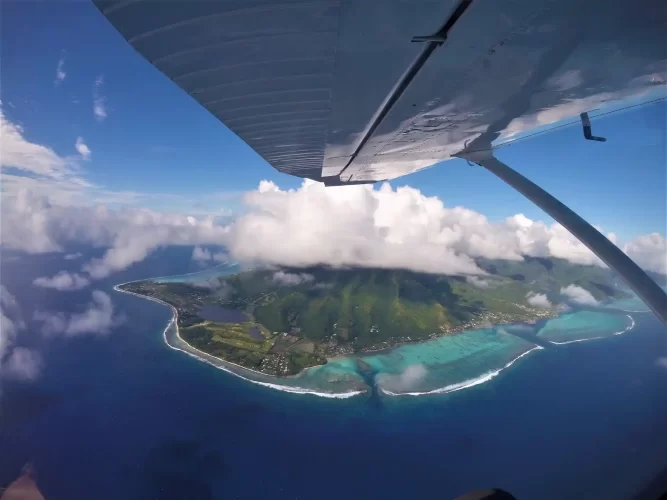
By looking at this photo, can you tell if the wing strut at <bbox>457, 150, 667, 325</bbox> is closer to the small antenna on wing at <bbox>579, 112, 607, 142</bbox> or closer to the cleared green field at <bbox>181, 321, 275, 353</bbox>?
the small antenna on wing at <bbox>579, 112, 607, 142</bbox>

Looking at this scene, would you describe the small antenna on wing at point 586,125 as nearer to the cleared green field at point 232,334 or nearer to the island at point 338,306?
the island at point 338,306

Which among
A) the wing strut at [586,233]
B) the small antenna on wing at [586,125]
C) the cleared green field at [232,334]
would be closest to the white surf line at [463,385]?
the cleared green field at [232,334]

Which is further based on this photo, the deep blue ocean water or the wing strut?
the deep blue ocean water

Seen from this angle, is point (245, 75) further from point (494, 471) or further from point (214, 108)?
point (494, 471)

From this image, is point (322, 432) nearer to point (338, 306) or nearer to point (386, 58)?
point (338, 306)

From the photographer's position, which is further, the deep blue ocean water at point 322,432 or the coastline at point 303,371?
the coastline at point 303,371

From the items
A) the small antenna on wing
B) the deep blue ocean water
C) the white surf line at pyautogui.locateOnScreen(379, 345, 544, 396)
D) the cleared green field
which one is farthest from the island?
the small antenna on wing
